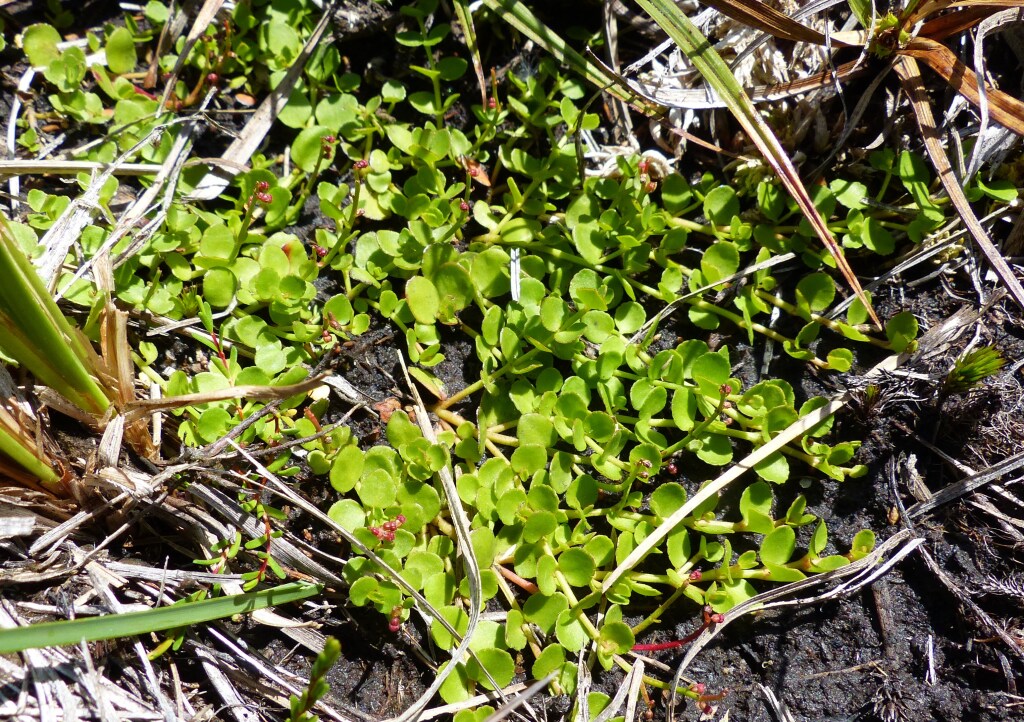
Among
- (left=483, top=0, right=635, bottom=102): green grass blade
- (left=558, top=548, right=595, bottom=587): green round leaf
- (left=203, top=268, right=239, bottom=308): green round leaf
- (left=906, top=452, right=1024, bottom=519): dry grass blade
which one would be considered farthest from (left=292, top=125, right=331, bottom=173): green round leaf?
(left=906, top=452, right=1024, bottom=519): dry grass blade

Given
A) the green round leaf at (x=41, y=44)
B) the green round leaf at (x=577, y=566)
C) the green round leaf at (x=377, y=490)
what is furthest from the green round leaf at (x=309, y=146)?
the green round leaf at (x=577, y=566)

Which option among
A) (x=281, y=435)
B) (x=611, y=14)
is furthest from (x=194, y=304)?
(x=611, y=14)

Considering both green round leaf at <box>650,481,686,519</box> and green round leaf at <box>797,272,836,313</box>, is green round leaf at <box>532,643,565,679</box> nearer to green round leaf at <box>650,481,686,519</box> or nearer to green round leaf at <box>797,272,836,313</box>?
green round leaf at <box>650,481,686,519</box>

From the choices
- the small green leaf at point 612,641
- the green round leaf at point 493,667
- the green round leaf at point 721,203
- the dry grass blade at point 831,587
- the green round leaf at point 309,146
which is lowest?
the green round leaf at point 493,667

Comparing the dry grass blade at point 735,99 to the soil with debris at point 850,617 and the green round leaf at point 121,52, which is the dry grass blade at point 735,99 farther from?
the green round leaf at point 121,52

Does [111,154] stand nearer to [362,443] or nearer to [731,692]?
[362,443]

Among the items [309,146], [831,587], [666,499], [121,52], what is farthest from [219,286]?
[831,587]

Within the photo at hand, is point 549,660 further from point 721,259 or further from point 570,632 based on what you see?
point 721,259
